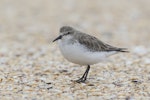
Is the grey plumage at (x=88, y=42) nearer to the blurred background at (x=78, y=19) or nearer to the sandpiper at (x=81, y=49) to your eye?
the sandpiper at (x=81, y=49)

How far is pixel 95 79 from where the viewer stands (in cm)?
838

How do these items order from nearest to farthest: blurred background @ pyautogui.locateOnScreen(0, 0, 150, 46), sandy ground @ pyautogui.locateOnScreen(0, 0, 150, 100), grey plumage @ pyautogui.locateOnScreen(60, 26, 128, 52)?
sandy ground @ pyautogui.locateOnScreen(0, 0, 150, 100)
grey plumage @ pyautogui.locateOnScreen(60, 26, 128, 52)
blurred background @ pyautogui.locateOnScreen(0, 0, 150, 46)

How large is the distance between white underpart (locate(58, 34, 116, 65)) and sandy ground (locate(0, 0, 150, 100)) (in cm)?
45

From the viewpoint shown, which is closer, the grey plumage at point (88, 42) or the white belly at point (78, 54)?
the white belly at point (78, 54)

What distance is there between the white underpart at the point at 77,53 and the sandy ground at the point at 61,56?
451mm

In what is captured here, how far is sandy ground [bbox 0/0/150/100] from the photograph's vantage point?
755 cm

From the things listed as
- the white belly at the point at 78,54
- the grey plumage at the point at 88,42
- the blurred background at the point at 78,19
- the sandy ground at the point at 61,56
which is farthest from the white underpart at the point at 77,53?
the blurred background at the point at 78,19

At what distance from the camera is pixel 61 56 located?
1033 cm

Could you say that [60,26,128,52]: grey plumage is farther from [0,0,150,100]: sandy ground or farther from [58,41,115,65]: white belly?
[0,0,150,100]: sandy ground

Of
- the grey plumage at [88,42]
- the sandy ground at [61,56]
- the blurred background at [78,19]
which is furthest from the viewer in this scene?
the blurred background at [78,19]

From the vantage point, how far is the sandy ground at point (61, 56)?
7547 millimetres

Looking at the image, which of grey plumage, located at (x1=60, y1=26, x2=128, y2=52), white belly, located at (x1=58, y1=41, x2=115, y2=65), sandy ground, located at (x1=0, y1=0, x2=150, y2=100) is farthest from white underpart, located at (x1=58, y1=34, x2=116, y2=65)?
sandy ground, located at (x1=0, y1=0, x2=150, y2=100)

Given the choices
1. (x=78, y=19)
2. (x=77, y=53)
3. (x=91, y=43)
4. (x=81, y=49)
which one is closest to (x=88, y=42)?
(x=91, y=43)

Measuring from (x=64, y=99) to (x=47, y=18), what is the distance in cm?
949
